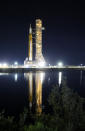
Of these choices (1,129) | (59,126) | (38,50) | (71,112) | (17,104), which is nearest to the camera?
(1,129)

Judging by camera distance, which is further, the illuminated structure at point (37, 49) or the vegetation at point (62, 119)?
the illuminated structure at point (37, 49)

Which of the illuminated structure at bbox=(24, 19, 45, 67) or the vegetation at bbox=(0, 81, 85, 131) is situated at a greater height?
the illuminated structure at bbox=(24, 19, 45, 67)

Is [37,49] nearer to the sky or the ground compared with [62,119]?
nearer to the sky

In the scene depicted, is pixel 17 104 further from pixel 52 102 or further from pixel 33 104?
pixel 52 102

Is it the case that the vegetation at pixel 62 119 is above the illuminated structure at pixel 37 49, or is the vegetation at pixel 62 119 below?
below

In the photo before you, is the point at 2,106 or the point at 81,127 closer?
the point at 81,127

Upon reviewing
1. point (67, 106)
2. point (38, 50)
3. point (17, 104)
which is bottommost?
point (17, 104)

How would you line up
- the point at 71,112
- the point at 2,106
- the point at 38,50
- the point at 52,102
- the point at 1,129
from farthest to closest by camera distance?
the point at 38,50 → the point at 2,106 → the point at 52,102 → the point at 71,112 → the point at 1,129

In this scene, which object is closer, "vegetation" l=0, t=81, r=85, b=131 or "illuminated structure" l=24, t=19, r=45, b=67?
"vegetation" l=0, t=81, r=85, b=131

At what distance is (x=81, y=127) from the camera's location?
24.4ft

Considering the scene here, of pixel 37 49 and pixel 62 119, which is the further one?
pixel 37 49

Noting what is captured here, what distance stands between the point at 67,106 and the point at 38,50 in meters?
63.5

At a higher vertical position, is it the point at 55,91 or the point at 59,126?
the point at 55,91

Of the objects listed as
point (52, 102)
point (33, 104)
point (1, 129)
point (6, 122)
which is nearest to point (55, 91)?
point (52, 102)
